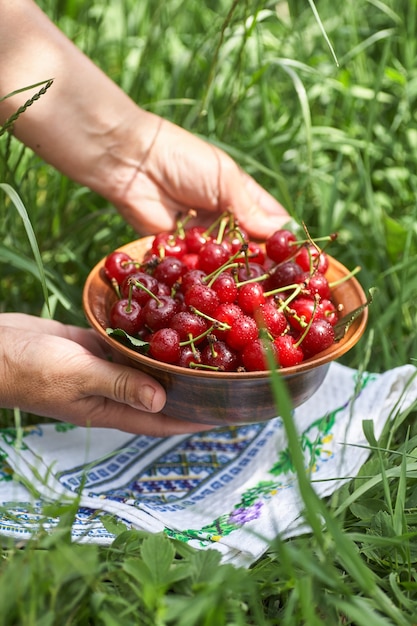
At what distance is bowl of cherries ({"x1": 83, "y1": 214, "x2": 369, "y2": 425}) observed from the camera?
1.12 metres

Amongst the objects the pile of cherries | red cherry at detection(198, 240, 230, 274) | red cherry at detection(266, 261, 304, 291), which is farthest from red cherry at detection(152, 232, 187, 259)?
red cherry at detection(266, 261, 304, 291)

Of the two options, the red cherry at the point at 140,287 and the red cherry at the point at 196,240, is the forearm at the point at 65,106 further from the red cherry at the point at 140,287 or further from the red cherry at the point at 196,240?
the red cherry at the point at 140,287

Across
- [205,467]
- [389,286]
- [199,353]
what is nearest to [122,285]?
[199,353]

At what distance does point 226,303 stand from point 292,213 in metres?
0.52

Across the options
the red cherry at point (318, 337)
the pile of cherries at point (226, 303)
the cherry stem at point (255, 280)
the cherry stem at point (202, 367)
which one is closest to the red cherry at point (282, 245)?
the pile of cherries at point (226, 303)

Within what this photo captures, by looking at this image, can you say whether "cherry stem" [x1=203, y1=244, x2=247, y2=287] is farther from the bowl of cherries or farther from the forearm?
the forearm

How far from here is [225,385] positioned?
3.62 ft

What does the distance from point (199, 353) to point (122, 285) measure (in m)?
0.22

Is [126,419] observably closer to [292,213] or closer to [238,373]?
[238,373]

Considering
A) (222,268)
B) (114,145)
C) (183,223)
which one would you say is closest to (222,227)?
(183,223)

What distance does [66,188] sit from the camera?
68.7 inches

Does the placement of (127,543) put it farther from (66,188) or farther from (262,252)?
(66,188)

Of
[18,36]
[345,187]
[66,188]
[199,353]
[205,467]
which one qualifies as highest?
[18,36]

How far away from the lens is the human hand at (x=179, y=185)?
4.99 ft
